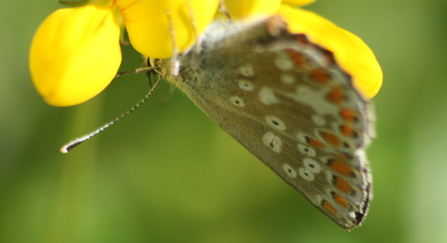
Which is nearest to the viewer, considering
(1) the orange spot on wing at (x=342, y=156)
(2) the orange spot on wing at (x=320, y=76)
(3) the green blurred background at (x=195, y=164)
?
(2) the orange spot on wing at (x=320, y=76)

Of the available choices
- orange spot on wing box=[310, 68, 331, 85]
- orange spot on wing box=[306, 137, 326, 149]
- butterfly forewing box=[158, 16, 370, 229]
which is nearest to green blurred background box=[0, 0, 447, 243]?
butterfly forewing box=[158, 16, 370, 229]

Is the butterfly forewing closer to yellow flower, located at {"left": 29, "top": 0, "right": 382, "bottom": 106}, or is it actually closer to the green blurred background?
yellow flower, located at {"left": 29, "top": 0, "right": 382, "bottom": 106}

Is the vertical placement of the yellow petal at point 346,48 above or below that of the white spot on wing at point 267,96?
above

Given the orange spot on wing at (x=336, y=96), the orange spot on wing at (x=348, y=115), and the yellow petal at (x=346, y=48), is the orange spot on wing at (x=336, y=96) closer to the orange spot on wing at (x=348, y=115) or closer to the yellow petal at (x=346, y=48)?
the orange spot on wing at (x=348, y=115)

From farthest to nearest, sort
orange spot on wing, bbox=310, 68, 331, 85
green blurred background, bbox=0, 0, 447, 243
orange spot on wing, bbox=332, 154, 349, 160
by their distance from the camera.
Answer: green blurred background, bbox=0, 0, 447, 243 → orange spot on wing, bbox=332, 154, 349, 160 → orange spot on wing, bbox=310, 68, 331, 85

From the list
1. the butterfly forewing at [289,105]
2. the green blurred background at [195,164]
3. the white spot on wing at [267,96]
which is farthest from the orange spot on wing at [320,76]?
the green blurred background at [195,164]

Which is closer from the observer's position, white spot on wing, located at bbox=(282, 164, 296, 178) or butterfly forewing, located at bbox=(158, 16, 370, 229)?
butterfly forewing, located at bbox=(158, 16, 370, 229)
